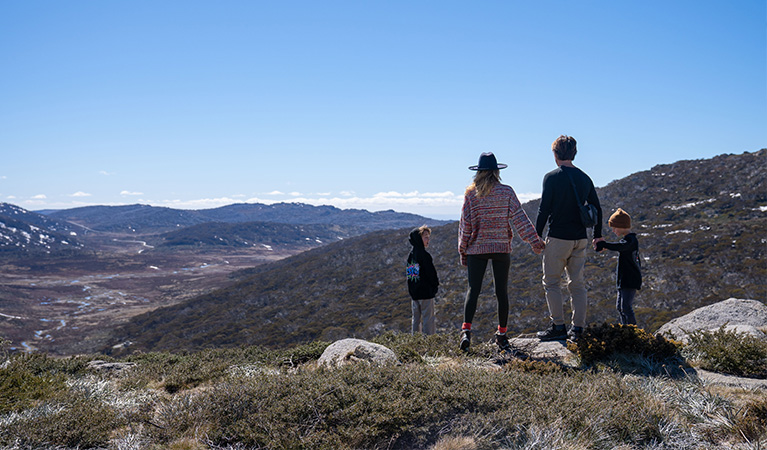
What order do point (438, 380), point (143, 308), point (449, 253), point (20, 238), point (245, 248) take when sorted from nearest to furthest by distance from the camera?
point (438, 380) → point (449, 253) → point (143, 308) → point (20, 238) → point (245, 248)

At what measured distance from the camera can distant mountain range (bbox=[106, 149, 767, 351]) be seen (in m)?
20.3

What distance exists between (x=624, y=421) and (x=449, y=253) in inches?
1410

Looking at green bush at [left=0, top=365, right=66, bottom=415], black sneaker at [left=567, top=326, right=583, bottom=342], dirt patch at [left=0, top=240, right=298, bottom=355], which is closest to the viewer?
green bush at [left=0, top=365, right=66, bottom=415]

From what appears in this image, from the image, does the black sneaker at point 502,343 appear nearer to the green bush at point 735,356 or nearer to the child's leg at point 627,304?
the child's leg at point 627,304

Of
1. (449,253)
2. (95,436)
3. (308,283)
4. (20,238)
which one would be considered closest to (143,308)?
(308,283)

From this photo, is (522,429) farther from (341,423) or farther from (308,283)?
(308,283)

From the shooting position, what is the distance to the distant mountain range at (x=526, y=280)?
2031cm

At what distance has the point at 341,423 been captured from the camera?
117 inches

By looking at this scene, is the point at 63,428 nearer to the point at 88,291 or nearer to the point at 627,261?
the point at 627,261

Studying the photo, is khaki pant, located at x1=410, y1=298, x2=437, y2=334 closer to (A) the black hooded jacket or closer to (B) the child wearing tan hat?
(A) the black hooded jacket

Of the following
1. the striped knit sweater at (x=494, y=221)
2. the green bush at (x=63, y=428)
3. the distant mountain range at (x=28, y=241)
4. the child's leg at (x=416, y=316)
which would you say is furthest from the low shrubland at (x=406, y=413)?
the distant mountain range at (x=28, y=241)

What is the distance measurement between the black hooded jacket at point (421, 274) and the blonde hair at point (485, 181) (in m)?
2.08

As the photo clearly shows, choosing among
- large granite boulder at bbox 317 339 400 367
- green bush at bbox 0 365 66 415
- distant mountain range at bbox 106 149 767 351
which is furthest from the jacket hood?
distant mountain range at bbox 106 149 767 351

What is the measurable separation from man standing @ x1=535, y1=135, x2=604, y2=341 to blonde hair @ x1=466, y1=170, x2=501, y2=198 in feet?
2.22
